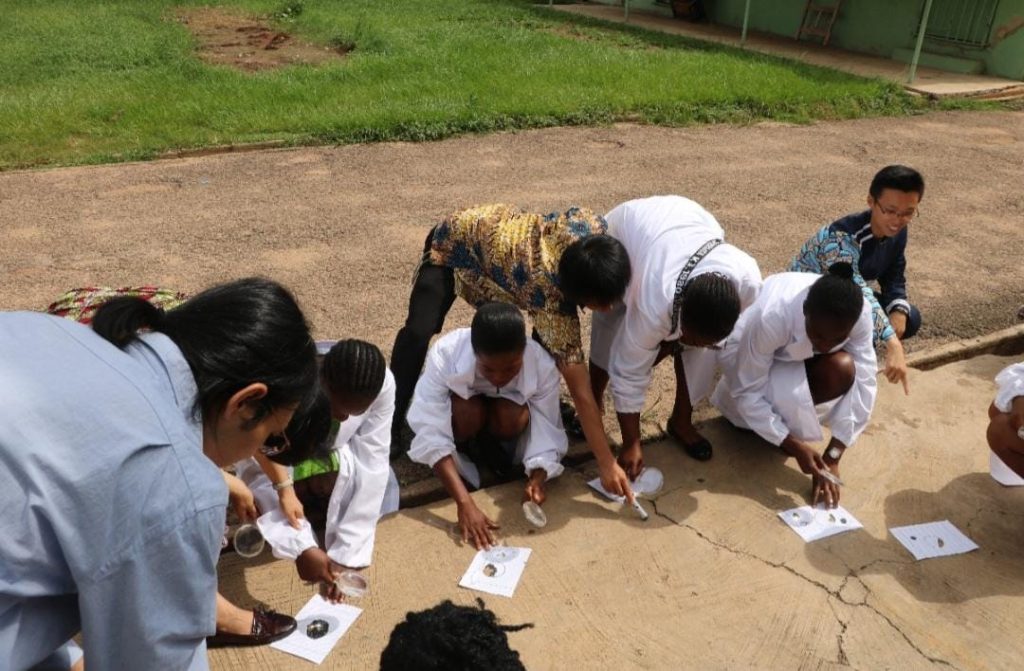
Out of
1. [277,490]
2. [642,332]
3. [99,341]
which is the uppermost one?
[99,341]

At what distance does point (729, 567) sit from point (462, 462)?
1.15 meters

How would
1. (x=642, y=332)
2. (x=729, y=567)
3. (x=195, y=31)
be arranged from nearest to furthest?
(x=729, y=567) < (x=642, y=332) < (x=195, y=31)

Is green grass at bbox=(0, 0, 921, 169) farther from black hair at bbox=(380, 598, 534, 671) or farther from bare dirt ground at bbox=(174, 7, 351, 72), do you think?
black hair at bbox=(380, 598, 534, 671)

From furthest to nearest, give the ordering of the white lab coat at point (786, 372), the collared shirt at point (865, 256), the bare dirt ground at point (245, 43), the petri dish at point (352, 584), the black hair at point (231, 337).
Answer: the bare dirt ground at point (245, 43) < the collared shirt at point (865, 256) < the white lab coat at point (786, 372) < the petri dish at point (352, 584) < the black hair at point (231, 337)

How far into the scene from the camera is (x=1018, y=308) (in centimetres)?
504

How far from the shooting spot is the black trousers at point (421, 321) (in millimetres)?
3418

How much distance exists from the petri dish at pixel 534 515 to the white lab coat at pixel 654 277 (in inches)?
21.8

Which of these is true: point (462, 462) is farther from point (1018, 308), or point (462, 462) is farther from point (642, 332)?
point (1018, 308)

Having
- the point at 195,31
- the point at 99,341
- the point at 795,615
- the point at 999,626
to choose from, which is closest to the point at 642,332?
the point at 795,615

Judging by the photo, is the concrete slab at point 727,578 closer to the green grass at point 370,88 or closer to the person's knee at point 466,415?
the person's knee at point 466,415

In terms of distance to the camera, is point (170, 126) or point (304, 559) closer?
point (304, 559)

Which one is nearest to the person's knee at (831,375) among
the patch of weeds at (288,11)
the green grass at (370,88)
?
the green grass at (370,88)

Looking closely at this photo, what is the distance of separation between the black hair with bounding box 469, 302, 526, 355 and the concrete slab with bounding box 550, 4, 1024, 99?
33.8ft

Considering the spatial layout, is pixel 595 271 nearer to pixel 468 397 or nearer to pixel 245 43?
pixel 468 397
